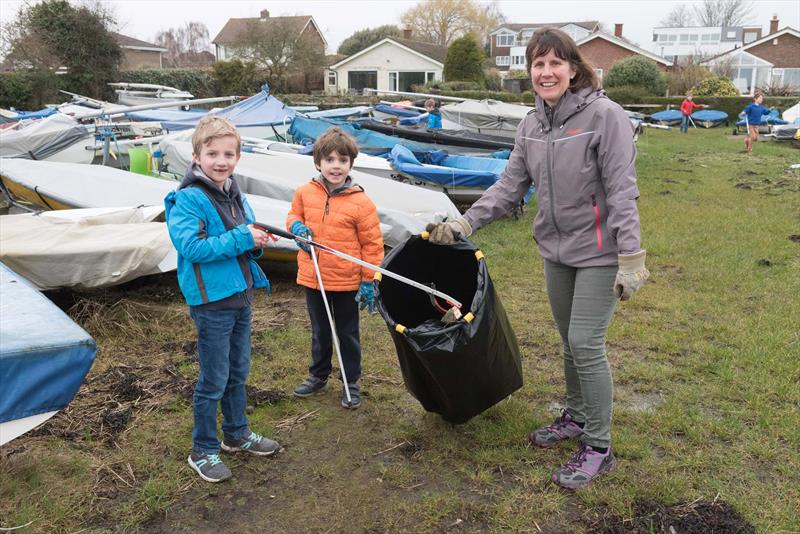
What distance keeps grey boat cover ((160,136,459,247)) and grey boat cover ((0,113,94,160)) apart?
3.67 metres

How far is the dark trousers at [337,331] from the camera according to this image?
161 inches

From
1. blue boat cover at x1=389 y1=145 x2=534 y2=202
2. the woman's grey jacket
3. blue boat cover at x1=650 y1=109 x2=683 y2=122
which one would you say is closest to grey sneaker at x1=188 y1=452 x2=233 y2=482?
the woman's grey jacket

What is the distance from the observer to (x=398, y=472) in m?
3.37

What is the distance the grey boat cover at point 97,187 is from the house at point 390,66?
134ft

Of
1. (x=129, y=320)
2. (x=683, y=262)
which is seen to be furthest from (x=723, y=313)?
(x=129, y=320)

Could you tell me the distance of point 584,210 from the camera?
3062 mm

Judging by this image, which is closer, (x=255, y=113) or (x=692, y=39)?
(x=255, y=113)

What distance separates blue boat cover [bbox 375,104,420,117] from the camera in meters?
20.5

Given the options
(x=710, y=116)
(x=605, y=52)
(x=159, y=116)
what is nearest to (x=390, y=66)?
(x=605, y=52)

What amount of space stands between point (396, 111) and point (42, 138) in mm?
11438

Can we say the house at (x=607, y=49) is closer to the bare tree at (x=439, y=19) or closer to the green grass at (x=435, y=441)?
the bare tree at (x=439, y=19)

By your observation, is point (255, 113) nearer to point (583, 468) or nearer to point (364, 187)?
point (364, 187)

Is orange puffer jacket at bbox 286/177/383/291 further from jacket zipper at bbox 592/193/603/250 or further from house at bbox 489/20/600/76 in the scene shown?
house at bbox 489/20/600/76

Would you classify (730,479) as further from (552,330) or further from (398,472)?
(552,330)
